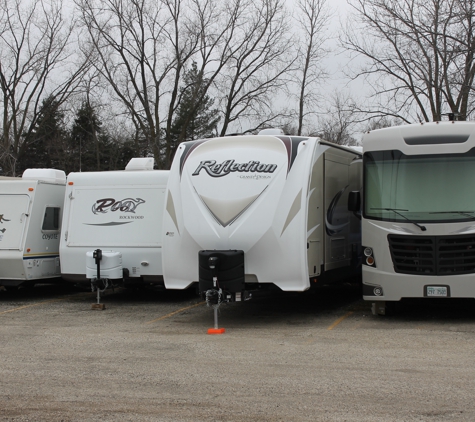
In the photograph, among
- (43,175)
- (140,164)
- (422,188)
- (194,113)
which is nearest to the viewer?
(422,188)

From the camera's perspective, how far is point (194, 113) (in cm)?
3184

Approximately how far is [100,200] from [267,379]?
749 cm

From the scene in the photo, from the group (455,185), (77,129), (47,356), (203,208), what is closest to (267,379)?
(47,356)

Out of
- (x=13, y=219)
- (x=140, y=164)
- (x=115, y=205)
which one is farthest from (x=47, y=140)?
(x=115, y=205)

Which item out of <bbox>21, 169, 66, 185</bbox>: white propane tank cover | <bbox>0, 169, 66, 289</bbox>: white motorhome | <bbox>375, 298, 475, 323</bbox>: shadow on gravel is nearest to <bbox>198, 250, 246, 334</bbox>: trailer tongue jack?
<bbox>375, 298, 475, 323</bbox>: shadow on gravel

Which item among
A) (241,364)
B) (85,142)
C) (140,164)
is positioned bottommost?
(241,364)

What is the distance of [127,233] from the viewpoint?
41.9 feet

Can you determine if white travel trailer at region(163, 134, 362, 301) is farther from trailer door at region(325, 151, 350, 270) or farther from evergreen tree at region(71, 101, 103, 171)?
evergreen tree at region(71, 101, 103, 171)

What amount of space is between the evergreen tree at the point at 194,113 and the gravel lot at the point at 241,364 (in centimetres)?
2056

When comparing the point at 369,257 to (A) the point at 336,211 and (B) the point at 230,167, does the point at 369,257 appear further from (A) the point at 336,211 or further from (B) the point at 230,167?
(B) the point at 230,167

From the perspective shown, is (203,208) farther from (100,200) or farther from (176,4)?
(176,4)

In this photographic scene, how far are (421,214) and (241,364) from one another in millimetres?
4048

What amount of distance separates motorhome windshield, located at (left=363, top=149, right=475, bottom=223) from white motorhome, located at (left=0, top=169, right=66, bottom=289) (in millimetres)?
7084

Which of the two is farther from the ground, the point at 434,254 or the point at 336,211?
the point at 336,211
